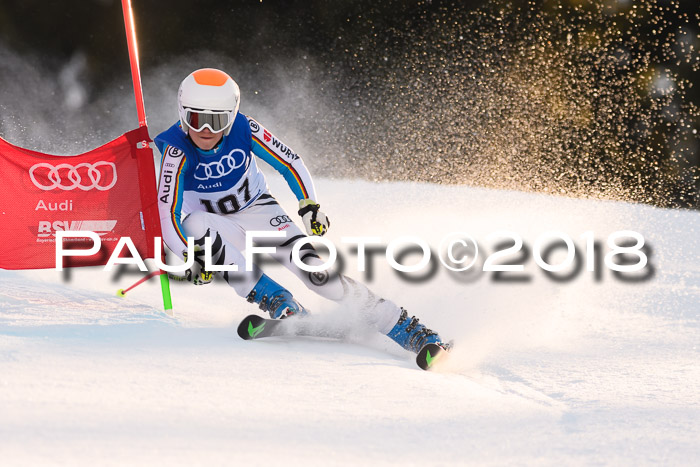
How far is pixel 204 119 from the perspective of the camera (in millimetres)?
3475

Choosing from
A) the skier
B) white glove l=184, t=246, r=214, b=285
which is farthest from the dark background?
white glove l=184, t=246, r=214, b=285

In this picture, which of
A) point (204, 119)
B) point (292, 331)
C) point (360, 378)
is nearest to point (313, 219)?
point (292, 331)

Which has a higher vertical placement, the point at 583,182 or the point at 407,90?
the point at 407,90

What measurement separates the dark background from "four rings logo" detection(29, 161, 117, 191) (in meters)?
9.66

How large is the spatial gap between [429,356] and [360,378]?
0.49 metres

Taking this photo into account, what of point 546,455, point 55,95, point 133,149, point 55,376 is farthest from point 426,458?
point 55,95

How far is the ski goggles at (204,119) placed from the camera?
347cm

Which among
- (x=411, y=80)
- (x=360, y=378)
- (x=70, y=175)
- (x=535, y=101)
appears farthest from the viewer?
(x=411, y=80)

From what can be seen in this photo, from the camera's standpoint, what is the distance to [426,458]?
2.21m

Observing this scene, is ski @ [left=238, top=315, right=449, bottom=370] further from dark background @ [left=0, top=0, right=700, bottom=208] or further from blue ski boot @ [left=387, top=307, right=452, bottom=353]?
dark background @ [left=0, top=0, right=700, bottom=208]

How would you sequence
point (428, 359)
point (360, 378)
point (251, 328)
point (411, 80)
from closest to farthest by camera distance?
point (360, 378) < point (428, 359) < point (251, 328) < point (411, 80)

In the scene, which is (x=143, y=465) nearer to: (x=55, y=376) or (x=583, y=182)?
(x=55, y=376)

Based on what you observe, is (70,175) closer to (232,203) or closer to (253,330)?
(232,203)

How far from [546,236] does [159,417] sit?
4.37 metres
